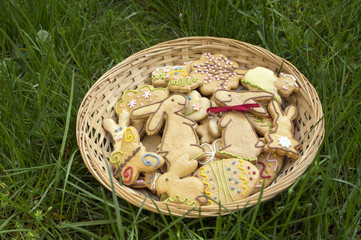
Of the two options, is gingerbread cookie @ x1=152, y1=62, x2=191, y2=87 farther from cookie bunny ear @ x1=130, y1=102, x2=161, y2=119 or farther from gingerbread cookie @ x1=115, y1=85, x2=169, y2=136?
cookie bunny ear @ x1=130, y1=102, x2=161, y2=119

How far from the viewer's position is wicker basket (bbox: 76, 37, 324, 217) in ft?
4.35

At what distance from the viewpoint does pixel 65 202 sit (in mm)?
1509

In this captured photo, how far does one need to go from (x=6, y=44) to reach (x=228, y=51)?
4.11 ft

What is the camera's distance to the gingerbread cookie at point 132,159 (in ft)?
4.82

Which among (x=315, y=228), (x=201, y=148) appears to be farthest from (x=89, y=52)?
(x=315, y=228)

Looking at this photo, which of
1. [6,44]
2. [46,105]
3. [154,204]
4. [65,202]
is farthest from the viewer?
[6,44]

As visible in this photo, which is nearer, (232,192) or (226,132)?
(232,192)

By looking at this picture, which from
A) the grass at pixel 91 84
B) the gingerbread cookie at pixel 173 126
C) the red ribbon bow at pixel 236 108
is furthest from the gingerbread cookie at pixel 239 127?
the grass at pixel 91 84

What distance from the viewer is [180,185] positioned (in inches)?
55.6

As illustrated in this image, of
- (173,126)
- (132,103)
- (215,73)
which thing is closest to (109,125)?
(132,103)

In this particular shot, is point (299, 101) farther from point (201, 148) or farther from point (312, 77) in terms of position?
point (201, 148)

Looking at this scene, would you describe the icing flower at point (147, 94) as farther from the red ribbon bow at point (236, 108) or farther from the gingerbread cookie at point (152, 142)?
the red ribbon bow at point (236, 108)

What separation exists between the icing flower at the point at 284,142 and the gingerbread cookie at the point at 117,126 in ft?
2.15

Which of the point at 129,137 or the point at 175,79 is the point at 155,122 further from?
the point at 175,79
